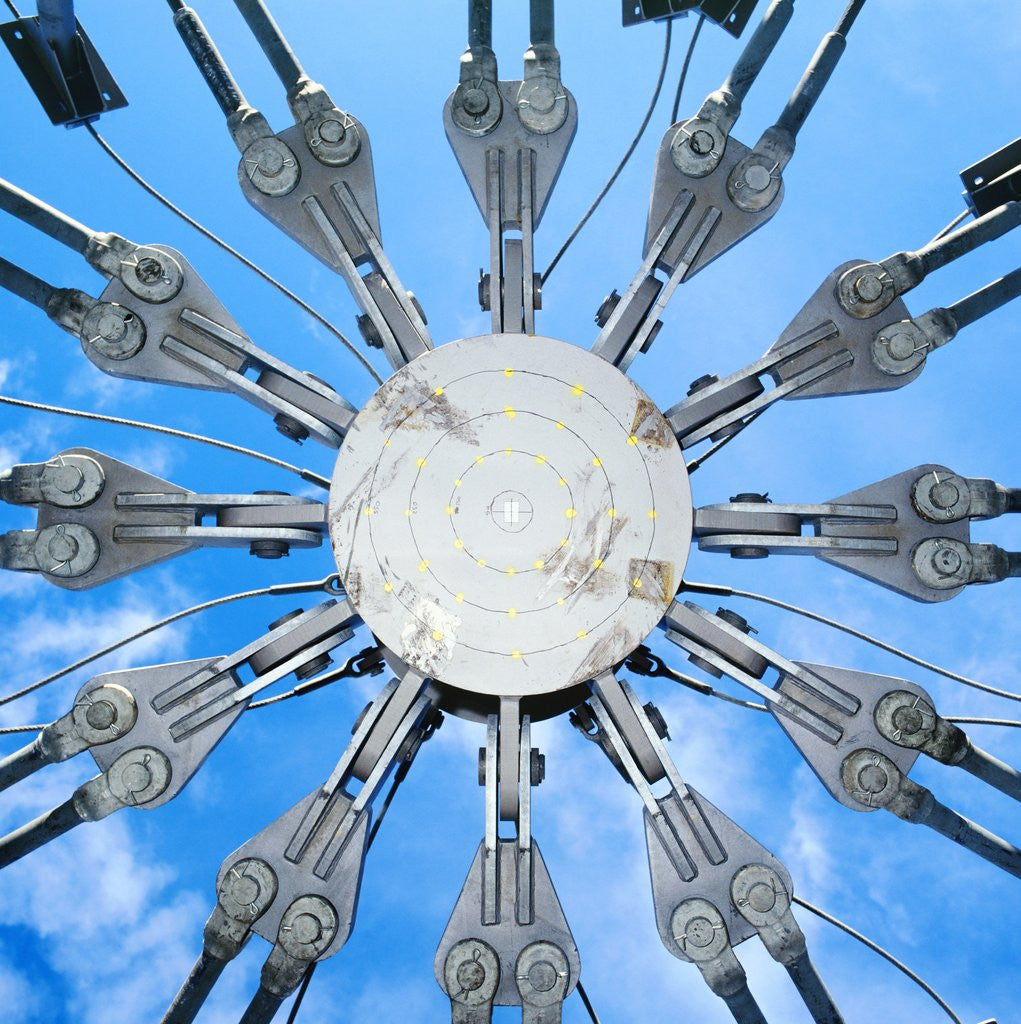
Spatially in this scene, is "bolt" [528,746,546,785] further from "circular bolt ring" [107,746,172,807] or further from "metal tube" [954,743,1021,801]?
"metal tube" [954,743,1021,801]

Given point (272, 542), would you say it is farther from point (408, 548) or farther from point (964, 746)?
point (964, 746)

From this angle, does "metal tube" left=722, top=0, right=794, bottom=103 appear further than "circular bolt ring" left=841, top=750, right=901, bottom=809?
Yes

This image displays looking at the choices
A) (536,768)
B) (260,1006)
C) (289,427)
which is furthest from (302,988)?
(289,427)

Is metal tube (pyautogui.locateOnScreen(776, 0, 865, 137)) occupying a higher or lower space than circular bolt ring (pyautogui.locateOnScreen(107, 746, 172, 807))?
higher

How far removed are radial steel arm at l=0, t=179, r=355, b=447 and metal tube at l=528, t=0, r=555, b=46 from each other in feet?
18.9

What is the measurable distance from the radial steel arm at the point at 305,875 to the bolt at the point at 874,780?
584 cm

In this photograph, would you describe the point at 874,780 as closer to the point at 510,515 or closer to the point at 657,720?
the point at 657,720

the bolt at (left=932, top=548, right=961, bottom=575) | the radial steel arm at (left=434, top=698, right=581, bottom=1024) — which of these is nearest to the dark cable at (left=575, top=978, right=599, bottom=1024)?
→ the radial steel arm at (left=434, top=698, right=581, bottom=1024)

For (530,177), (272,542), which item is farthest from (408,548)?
(530,177)

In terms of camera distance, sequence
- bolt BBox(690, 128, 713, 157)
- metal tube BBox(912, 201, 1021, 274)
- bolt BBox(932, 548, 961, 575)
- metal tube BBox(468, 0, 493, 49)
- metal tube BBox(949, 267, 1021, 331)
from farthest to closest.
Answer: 1. metal tube BBox(468, 0, 493, 49)
2. bolt BBox(690, 128, 713, 157)
3. metal tube BBox(949, 267, 1021, 331)
4. metal tube BBox(912, 201, 1021, 274)
5. bolt BBox(932, 548, 961, 575)

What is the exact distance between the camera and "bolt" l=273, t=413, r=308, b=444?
1722cm

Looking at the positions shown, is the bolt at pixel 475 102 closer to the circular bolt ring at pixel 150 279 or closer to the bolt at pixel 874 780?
the circular bolt ring at pixel 150 279

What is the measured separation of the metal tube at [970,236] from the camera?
55.5 feet

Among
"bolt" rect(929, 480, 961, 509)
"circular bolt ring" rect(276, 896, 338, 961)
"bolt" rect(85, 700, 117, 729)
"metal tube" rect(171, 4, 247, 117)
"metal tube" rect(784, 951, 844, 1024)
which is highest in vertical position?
"metal tube" rect(171, 4, 247, 117)
